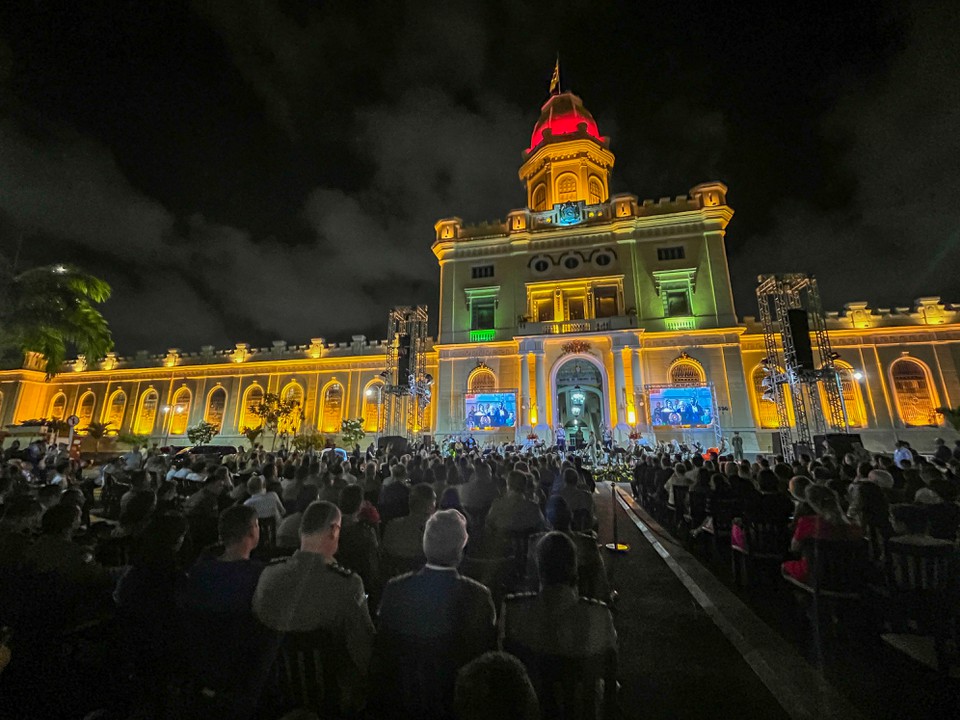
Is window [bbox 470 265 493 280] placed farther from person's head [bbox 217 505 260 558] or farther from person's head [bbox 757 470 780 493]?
person's head [bbox 217 505 260 558]

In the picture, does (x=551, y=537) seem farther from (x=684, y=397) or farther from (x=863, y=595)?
(x=684, y=397)

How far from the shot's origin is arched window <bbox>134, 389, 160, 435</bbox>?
33.6m

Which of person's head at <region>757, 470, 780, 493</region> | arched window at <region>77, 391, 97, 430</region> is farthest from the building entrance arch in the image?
arched window at <region>77, 391, 97, 430</region>

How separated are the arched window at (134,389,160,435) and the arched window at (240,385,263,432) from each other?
7932 mm

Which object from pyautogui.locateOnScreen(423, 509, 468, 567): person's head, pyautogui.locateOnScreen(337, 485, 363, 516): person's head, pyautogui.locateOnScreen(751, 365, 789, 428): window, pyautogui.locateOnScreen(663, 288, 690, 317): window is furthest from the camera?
pyautogui.locateOnScreen(663, 288, 690, 317): window

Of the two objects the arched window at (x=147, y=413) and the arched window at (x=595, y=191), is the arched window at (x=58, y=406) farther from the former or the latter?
the arched window at (x=595, y=191)

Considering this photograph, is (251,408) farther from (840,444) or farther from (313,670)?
(840,444)

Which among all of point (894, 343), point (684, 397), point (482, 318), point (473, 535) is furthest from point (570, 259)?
point (473, 535)

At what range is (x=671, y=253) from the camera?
2703 cm

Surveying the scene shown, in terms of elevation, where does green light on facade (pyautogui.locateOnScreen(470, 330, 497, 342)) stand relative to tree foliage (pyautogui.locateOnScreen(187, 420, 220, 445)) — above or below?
above

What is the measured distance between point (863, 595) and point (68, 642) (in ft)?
21.7

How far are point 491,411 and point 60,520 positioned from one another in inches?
871

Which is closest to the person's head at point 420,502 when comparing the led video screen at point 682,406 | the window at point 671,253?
Result: the led video screen at point 682,406

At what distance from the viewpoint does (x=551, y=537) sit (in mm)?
2096
